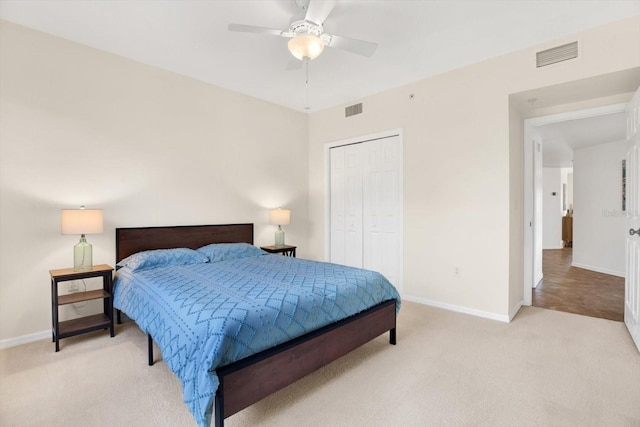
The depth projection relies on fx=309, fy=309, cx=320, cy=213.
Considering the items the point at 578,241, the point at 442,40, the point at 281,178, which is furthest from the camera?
the point at 578,241

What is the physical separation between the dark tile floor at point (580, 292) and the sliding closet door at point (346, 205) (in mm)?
2453

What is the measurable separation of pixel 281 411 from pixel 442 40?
131 inches

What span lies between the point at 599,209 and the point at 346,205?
491cm

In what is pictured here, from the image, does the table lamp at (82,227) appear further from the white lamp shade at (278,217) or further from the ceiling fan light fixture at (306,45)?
the ceiling fan light fixture at (306,45)

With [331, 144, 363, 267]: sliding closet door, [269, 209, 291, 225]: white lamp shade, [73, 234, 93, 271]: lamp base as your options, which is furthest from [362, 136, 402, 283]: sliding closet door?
[73, 234, 93, 271]: lamp base

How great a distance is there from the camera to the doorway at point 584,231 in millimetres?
3771

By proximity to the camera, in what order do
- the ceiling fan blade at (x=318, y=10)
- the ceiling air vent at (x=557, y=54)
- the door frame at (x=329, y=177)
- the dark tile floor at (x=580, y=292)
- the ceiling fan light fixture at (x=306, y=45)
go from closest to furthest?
the ceiling fan blade at (x=318, y=10) → the ceiling fan light fixture at (x=306, y=45) → the ceiling air vent at (x=557, y=54) → the dark tile floor at (x=580, y=292) → the door frame at (x=329, y=177)

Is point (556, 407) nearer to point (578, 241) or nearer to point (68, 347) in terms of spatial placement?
point (68, 347)

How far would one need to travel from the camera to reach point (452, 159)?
3633mm

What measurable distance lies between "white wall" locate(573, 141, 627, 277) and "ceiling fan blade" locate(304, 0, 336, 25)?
6.19m

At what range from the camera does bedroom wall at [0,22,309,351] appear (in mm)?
2738

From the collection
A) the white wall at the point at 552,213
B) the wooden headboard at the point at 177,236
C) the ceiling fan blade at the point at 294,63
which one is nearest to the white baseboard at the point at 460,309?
the wooden headboard at the point at 177,236

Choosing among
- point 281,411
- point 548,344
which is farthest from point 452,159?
point 281,411

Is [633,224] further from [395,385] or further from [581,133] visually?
[581,133]
